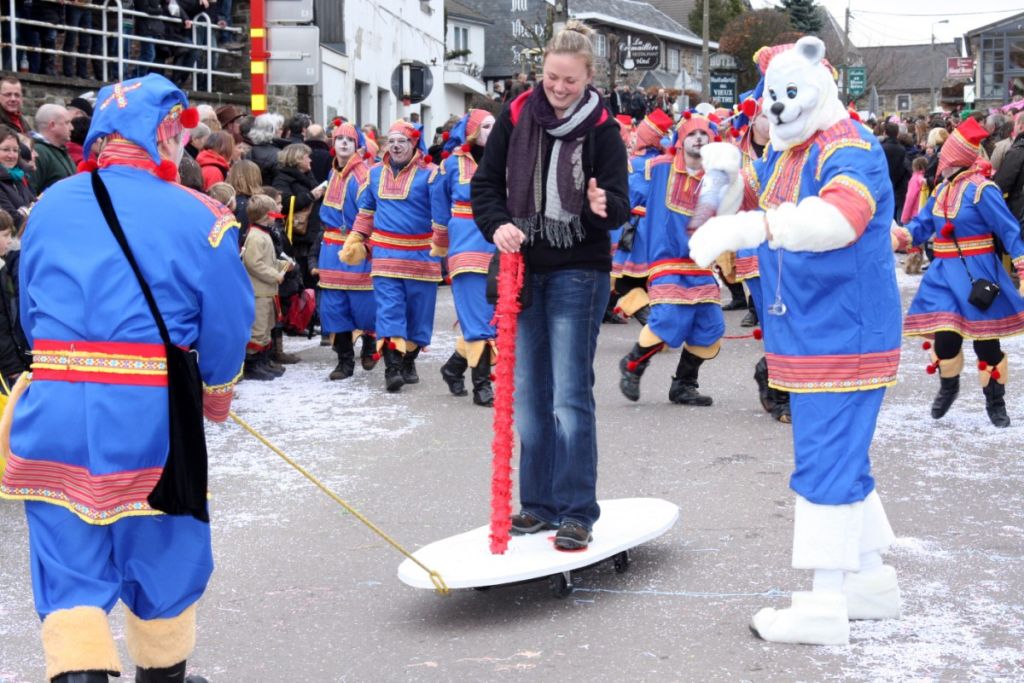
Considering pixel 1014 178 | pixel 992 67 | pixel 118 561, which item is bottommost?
pixel 118 561

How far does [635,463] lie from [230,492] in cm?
219

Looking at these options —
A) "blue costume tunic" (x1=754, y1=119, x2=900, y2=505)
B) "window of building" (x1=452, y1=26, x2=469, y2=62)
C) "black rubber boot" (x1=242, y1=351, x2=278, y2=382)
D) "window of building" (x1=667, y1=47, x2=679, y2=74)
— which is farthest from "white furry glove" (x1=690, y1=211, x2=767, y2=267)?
"window of building" (x1=667, y1=47, x2=679, y2=74)

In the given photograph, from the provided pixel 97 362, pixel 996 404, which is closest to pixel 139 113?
pixel 97 362

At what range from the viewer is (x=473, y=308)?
9.49 m

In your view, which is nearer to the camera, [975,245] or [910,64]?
[975,245]

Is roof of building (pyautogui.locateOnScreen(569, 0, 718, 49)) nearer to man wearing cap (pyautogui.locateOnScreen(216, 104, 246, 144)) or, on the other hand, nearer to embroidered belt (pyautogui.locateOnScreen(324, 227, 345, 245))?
man wearing cap (pyautogui.locateOnScreen(216, 104, 246, 144))

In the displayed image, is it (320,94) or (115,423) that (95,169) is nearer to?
(115,423)

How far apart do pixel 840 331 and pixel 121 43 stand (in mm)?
13741

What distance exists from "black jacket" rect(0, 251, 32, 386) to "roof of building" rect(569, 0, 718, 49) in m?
53.8

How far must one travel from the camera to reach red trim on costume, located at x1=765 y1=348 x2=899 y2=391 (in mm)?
Result: 4750

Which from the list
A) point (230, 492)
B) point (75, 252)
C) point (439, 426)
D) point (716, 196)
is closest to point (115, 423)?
point (75, 252)

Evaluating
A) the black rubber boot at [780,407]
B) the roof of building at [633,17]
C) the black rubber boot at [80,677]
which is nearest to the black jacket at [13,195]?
the black rubber boot at [780,407]

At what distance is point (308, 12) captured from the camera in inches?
570

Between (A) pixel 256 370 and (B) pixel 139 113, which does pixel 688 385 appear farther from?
(B) pixel 139 113
